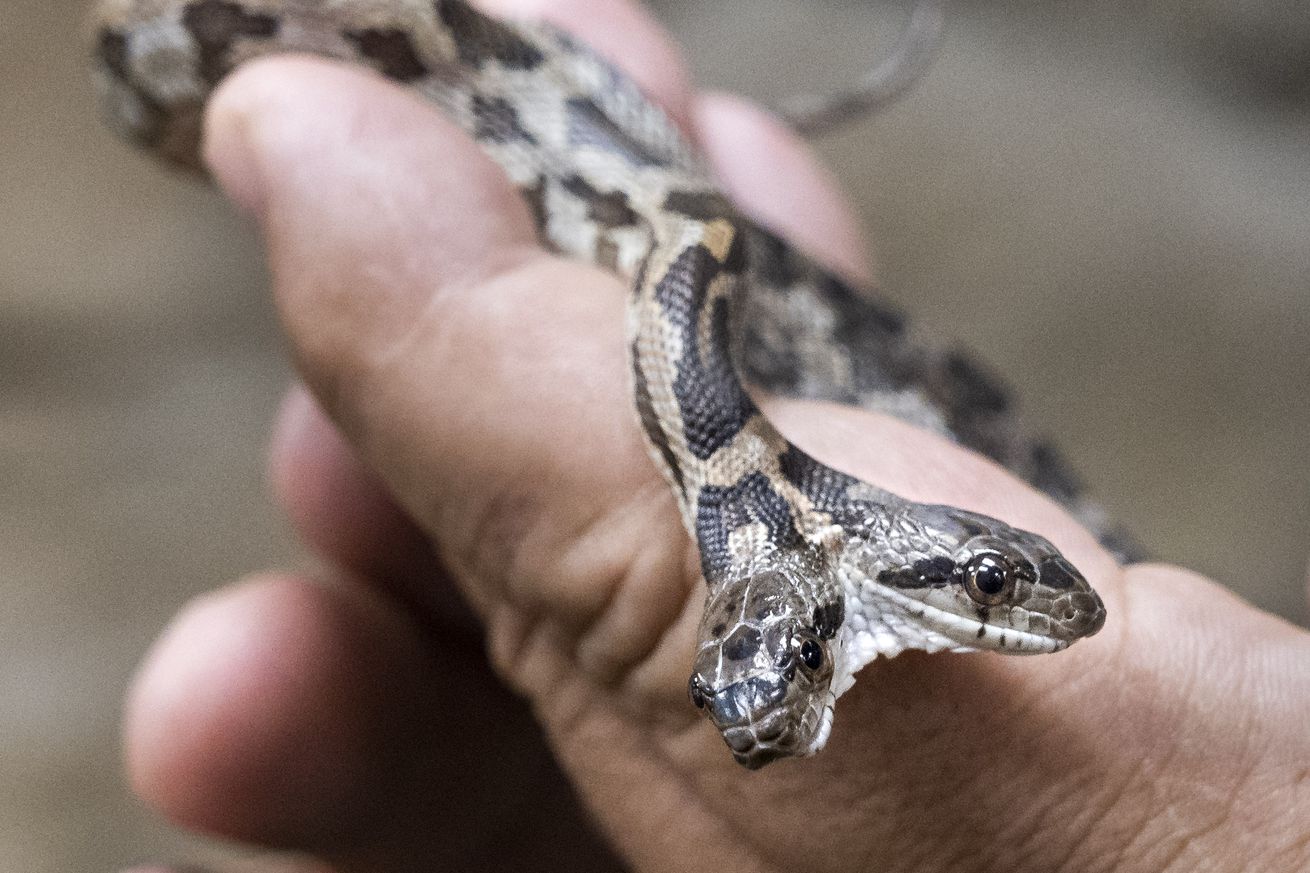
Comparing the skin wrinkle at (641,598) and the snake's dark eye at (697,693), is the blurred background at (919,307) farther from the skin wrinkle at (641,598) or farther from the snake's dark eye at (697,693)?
Result: the snake's dark eye at (697,693)

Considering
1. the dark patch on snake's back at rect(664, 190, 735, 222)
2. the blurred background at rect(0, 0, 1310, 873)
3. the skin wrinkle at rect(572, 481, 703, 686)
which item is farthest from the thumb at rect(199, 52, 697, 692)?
the blurred background at rect(0, 0, 1310, 873)

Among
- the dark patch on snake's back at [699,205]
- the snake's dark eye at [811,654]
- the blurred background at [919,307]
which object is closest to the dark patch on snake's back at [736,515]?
the snake's dark eye at [811,654]

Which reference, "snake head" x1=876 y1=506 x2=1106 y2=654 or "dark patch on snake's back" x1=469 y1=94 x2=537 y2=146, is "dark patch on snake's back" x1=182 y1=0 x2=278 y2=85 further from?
"snake head" x1=876 y1=506 x2=1106 y2=654

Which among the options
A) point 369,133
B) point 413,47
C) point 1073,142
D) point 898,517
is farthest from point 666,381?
point 1073,142

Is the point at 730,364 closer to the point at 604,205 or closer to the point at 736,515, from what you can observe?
A: the point at 736,515

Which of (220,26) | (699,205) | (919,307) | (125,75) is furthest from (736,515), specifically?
(919,307)

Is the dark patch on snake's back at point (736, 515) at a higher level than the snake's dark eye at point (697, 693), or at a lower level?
higher
